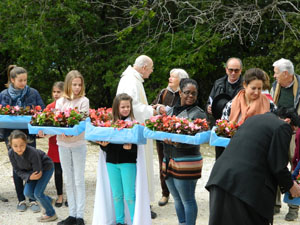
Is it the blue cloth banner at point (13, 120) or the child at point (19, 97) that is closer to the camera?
the blue cloth banner at point (13, 120)

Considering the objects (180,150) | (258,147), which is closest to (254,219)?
(258,147)

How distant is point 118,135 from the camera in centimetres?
577

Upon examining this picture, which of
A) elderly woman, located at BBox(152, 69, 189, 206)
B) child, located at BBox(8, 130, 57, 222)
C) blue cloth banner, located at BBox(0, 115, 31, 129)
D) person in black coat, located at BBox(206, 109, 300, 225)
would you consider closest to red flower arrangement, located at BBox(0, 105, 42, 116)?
blue cloth banner, located at BBox(0, 115, 31, 129)

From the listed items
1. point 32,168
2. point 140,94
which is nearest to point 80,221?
point 32,168

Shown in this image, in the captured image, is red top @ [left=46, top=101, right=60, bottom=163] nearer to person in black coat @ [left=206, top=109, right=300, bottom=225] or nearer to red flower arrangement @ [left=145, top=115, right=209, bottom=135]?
red flower arrangement @ [left=145, top=115, right=209, bottom=135]

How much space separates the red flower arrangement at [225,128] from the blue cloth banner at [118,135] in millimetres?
921

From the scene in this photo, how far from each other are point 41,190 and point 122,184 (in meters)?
1.17

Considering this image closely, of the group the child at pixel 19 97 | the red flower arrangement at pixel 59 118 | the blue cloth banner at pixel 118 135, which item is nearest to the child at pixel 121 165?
the blue cloth banner at pixel 118 135

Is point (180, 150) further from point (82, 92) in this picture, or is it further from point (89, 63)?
point (89, 63)

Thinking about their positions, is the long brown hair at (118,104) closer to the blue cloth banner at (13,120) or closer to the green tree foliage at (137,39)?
the blue cloth banner at (13,120)

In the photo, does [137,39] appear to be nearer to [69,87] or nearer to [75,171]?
[69,87]

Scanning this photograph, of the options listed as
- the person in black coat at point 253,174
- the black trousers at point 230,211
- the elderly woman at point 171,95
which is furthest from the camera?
the elderly woman at point 171,95

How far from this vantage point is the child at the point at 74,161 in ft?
21.4

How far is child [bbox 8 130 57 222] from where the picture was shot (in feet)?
21.9
